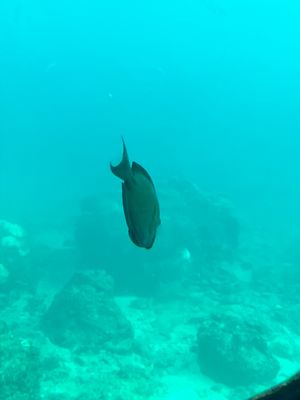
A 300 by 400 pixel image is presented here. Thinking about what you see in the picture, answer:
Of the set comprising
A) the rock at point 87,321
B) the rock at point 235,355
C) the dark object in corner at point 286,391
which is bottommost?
the rock at point 87,321

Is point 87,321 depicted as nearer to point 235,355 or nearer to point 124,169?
point 235,355

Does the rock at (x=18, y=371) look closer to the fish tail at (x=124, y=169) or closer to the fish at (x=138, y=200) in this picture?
the fish at (x=138, y=200)

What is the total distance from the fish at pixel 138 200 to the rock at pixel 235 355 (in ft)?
44.3

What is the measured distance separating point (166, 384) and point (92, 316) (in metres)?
3.59

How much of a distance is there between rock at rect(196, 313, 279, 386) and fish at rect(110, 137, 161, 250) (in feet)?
44.3

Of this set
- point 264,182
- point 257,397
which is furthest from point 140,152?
point 257,397

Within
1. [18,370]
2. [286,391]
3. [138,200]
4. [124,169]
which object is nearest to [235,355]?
[18,370]

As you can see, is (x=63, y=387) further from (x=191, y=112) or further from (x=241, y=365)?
(x=191, y=112)

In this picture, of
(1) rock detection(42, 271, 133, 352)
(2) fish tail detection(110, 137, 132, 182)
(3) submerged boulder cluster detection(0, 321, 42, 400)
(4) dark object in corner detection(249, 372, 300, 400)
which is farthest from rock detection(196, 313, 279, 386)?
(2) fish tail detection(110, 137, 132, 182)

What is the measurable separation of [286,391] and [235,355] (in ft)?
43.9

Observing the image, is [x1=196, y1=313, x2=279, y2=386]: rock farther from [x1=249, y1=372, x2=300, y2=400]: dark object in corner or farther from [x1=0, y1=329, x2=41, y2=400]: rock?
[x1=249, y1=372, x2=300, y2=400]: dark object in corner

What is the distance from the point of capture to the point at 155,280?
2112 cm

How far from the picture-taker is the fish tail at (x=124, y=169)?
1643 millimetres

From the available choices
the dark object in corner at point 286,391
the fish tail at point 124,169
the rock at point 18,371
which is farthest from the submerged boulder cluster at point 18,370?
the fish tail at point 124,169
